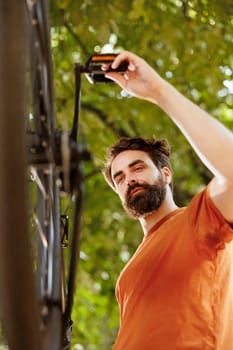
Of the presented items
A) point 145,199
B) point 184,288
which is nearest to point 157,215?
point 145,199

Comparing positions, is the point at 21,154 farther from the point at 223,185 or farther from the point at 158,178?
the point at 158,178

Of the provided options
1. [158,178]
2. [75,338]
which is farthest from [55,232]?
[75,338]

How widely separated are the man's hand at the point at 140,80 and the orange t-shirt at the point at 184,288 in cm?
42

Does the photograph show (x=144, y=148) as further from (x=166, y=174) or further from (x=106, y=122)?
(x=106, y=122)

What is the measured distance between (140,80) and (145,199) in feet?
1.91

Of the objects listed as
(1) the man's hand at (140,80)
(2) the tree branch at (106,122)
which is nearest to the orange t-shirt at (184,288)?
(1) the man's hand at (140,80)

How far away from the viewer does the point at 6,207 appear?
101cm

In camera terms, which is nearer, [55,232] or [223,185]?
[55,232]

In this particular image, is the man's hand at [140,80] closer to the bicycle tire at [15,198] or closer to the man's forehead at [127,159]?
the man's forehead at [127,159]

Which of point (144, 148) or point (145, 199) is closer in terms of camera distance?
point (145, 199)

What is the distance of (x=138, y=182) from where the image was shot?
2.52 metres

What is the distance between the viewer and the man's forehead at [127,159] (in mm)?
2605

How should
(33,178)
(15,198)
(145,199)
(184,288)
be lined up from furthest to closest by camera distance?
(145,199), (184,288), (33,178), (15,198)

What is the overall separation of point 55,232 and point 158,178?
95 cm
